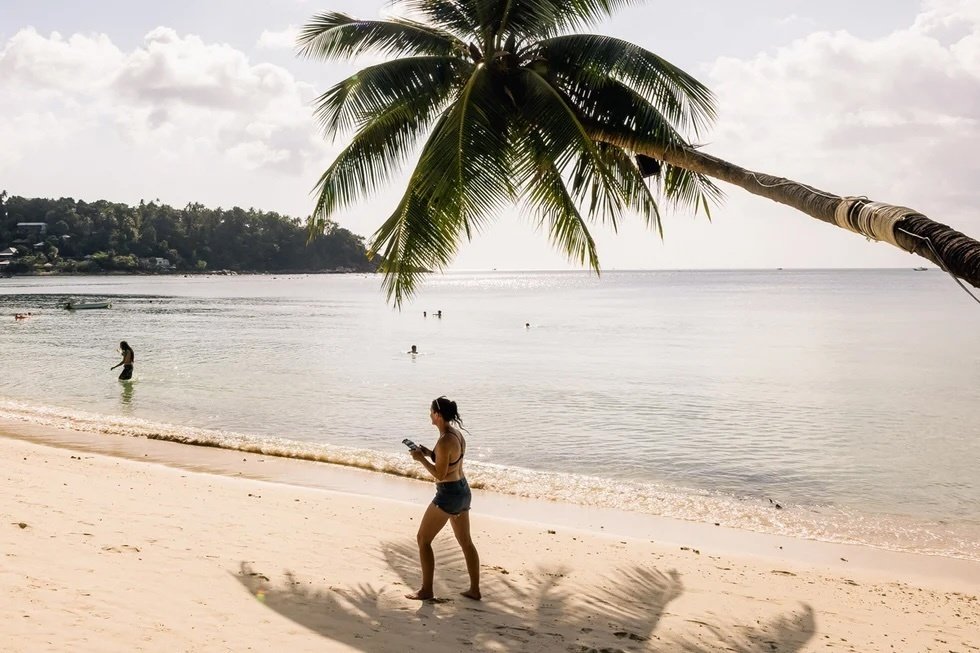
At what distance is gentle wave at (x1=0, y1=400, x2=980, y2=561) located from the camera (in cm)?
1114

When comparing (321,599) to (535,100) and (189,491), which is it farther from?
(535,100)

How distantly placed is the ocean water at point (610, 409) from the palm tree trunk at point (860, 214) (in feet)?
20.3

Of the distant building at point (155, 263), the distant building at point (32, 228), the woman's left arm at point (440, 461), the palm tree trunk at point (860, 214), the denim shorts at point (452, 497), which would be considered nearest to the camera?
the palm tree trunk at point (860, 214)

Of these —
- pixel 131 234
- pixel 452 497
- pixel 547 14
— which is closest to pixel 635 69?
pixel 547 14

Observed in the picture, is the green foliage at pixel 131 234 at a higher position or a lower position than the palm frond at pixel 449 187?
higher

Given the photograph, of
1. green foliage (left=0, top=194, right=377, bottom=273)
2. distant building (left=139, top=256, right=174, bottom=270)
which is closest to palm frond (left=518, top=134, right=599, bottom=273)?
green foliage (left=0, top=194, right=377, bottom=273)

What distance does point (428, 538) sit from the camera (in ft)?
20.2

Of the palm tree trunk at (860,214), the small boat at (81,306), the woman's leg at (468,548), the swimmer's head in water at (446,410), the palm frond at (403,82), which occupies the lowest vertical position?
the small boat at (81,306)

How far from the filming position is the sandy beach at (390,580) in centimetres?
546

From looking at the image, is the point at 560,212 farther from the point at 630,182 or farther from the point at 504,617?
the point at 504,617

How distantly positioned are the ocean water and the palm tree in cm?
558

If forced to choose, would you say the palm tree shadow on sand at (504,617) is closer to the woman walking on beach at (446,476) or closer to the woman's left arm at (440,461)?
the woman walking on beach at (446,476)

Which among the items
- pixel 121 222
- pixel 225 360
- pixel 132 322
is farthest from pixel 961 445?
pixel 121 222

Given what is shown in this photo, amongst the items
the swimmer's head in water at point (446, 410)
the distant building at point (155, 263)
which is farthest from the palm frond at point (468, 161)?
the distant building at point (155, 263)
